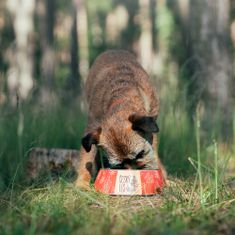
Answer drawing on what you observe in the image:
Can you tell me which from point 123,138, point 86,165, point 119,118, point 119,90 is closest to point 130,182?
point 123,138

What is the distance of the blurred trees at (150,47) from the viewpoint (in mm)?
9727

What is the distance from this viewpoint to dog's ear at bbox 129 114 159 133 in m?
5.26

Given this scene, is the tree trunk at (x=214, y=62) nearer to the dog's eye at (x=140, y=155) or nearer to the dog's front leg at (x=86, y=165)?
the dog's front leg at (x=86, y=165)

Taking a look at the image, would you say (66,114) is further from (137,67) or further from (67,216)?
(67,216)

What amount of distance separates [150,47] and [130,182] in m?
39.6

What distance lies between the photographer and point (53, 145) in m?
7.97

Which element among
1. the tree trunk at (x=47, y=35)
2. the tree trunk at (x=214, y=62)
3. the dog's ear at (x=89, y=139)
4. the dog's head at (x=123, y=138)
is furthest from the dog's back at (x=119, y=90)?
the tree trunk at (x=47, y=35)

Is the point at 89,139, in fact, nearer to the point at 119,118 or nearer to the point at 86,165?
the point at 119,118

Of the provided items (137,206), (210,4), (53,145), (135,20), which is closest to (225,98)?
(210,4)

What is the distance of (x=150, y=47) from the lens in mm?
44375

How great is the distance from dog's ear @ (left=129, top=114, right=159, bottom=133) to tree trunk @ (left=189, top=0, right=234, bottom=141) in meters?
4.74

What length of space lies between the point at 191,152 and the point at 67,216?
4.10 metres

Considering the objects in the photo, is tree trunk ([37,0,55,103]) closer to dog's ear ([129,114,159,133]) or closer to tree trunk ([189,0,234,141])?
tree trunk ([189,0,234,141])

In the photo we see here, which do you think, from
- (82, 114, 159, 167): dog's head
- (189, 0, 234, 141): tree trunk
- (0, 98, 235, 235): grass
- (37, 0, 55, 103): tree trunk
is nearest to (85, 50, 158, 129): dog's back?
(82, 114, 159, 167): dog's head
